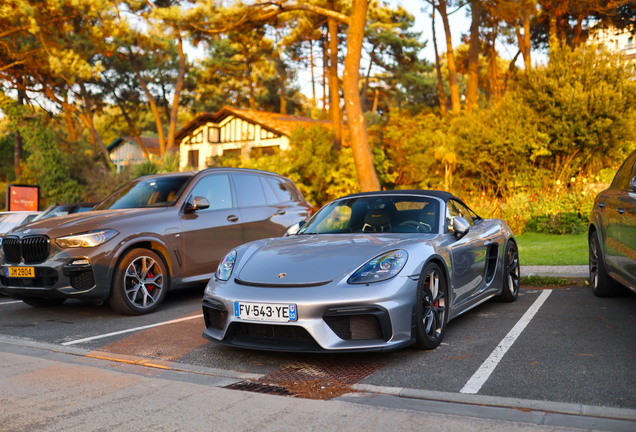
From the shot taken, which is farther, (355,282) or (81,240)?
(81,240)

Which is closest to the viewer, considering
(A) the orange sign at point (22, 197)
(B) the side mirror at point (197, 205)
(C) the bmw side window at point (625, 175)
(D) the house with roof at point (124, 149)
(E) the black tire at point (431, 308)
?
(E) the black tire at point (431, 308)

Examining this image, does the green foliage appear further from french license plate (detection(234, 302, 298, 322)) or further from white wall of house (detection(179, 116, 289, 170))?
white wall of house (detection(179, 116, 289, 170))

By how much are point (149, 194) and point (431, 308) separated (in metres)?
4.49

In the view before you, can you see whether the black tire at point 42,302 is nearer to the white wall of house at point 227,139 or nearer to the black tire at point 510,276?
the black tire at point 510,276

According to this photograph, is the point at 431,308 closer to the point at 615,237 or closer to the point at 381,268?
the point at 381,268

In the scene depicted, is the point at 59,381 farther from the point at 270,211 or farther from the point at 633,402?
the point at 270,211

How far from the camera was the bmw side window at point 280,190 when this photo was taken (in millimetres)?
9016

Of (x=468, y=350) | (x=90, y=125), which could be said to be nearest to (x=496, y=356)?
(x=468, y=350)

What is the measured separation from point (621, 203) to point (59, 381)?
5.13 metres

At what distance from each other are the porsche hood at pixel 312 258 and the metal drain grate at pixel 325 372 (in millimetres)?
653

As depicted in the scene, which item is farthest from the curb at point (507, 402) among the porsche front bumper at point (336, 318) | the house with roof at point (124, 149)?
the house with roof at point (124, 149)

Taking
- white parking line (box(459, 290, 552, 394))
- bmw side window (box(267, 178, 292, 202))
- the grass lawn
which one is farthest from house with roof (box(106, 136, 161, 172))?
white parking line (box(459, 290, 552, 394))

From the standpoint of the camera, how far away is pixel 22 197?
55.1 ft

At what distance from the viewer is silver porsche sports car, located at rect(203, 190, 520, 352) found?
4277mm
